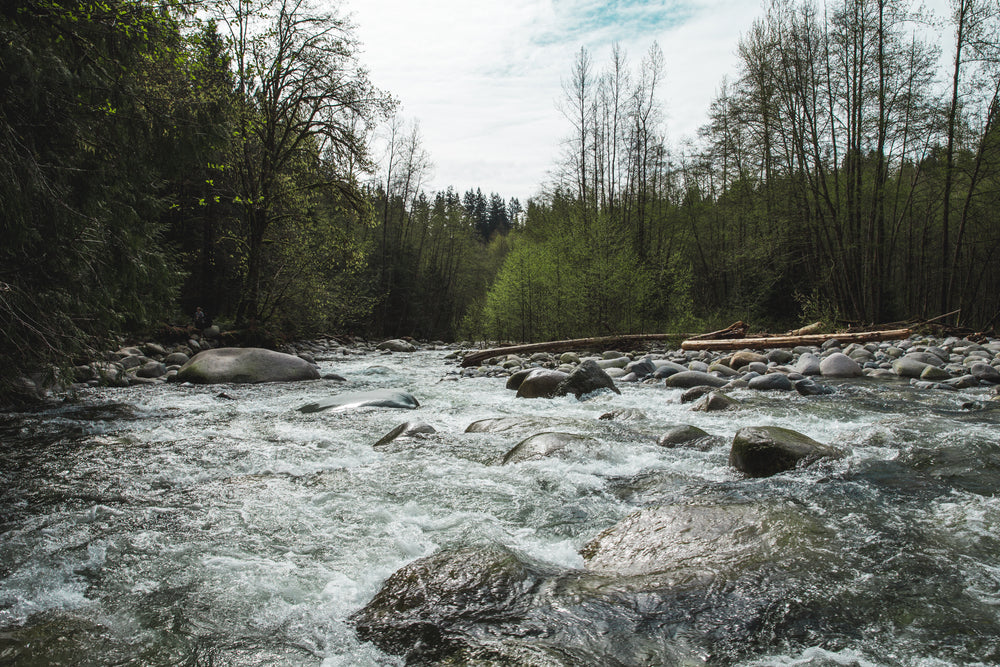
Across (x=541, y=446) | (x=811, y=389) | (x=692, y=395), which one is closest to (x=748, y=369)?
(x=811, y=389)

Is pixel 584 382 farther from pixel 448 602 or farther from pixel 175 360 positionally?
pixel 175 360

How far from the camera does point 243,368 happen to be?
8.47 m

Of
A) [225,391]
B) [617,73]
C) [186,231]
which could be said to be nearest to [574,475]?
[225,391]

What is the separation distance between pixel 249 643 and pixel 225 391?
647 cm

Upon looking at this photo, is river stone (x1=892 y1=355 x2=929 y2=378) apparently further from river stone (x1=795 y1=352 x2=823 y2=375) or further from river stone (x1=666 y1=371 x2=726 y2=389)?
river stone (x1=666 y1=371 x2=726 y2=389)

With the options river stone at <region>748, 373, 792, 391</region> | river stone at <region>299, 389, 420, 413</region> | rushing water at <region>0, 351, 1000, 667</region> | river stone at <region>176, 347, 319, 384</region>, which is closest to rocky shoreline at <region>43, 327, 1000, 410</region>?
river stone at <region>748, 373, 792, 391</region>

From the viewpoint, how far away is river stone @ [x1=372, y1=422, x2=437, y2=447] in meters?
4.43

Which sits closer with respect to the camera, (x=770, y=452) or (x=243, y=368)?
(x=770, y=452)

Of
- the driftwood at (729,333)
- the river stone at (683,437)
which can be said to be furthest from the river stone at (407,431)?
the driftwood at (729,333)

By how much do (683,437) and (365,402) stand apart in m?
3.76

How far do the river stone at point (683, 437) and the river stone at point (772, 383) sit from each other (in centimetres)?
301

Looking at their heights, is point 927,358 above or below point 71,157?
below

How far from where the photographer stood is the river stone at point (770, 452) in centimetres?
328

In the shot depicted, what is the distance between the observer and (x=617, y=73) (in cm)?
1800
